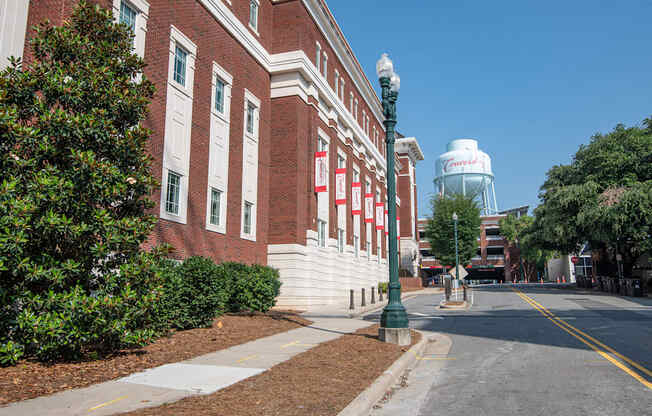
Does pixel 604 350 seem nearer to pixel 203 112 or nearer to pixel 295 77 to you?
pixel 203 112

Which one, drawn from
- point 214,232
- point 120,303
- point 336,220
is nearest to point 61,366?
point 120,303

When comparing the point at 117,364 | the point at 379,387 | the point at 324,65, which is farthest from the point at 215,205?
the point at 379,387

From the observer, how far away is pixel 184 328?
470 inches

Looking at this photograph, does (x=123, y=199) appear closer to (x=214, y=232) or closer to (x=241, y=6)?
(x=214, y=232)

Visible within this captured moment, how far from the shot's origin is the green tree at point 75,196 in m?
7.26

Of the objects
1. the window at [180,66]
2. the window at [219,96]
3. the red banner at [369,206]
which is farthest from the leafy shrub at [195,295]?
the red banner at [369,206]

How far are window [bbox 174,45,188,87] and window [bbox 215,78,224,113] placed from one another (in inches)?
86.1

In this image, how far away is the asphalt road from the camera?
19.7 ft

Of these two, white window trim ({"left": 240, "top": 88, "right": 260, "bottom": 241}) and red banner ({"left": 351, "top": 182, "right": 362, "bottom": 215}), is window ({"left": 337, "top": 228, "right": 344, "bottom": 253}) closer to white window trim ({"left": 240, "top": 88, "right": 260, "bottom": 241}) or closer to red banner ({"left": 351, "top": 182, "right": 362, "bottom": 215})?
red banner ({"left": 351, "top": 182, "right": 362, "bottom": 215})

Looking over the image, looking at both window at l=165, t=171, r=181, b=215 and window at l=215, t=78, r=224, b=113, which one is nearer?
window at l=165, t=171, r=181, b=215

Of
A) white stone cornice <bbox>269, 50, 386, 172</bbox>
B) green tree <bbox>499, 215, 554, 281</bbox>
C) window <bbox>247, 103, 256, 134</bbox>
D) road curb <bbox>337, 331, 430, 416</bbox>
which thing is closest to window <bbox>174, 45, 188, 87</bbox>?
window <bbox>247, 103, 256, 134</bbox>

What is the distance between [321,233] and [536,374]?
67.5 ft

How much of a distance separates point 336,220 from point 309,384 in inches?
940

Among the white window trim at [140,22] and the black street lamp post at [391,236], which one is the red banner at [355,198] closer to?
the white window trim at [140,22]
